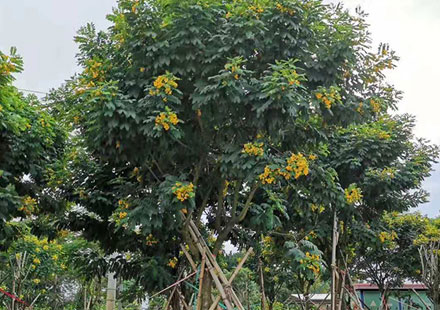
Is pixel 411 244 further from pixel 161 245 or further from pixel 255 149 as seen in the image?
pixel 255 149

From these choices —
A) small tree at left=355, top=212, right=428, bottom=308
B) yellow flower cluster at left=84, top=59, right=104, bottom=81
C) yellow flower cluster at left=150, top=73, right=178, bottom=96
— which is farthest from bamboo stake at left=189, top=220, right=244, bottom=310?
small tree at left=355, top=212, right=428, bottom=308

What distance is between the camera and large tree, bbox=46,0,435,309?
4.38 metres

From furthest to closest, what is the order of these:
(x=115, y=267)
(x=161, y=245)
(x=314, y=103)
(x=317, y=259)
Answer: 1. (x=115, y=267)
2. (x=161, y=245)
3. (x=317, y=259)
4. (x=314, y=103)

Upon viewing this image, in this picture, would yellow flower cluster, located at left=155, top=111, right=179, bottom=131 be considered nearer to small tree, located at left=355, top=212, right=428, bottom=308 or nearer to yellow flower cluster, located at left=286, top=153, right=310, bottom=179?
yellow flower cluster, located at left=286, top=153, right=310, bottom=179

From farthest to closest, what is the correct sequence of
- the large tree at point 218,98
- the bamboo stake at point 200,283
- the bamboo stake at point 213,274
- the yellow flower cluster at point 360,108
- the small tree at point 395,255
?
the small tree at point 395,255 < the bamboo stake at point 200,283 < the bamboo stake at point 213,274 < the yellow flower cluster at point 360,108 < the large tree at point 218,98

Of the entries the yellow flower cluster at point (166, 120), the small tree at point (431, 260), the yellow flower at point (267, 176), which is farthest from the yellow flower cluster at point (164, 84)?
the small tree at point (431, 260)

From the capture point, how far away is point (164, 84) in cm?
437

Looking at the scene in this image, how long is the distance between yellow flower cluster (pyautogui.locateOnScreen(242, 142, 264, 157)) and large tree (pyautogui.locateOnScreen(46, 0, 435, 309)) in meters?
0.02

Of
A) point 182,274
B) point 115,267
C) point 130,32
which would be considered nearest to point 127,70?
point 130,32

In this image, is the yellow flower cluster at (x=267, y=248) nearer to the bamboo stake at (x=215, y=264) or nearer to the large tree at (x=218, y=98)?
the large tree at (x=218, y=98)

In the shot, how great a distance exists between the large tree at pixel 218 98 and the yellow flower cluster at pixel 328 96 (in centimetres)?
1

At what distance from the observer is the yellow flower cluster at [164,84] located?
14.3 feet

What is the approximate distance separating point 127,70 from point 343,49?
7.16 ft

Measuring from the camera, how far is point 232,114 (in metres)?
4.74
